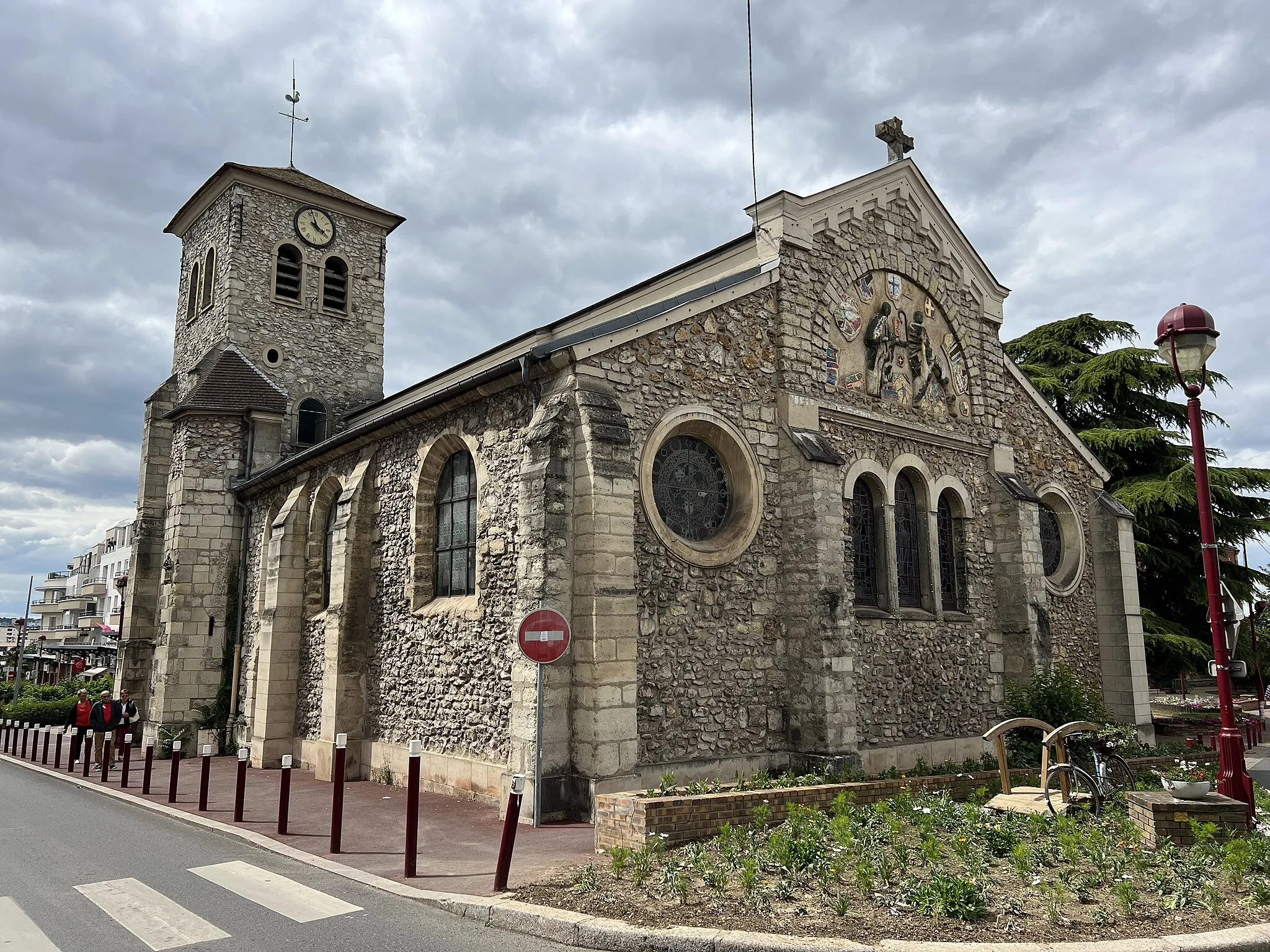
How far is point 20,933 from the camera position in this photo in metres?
5.56

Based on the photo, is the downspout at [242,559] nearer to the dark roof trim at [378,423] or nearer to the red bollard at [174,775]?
the dark roof trim at [378,423]

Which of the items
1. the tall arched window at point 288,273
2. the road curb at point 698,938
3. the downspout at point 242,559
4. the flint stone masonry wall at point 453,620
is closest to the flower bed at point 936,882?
the road curb at point 698,938

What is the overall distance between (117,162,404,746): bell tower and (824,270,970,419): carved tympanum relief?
1333 cm

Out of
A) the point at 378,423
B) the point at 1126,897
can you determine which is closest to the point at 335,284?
the point at 378,423

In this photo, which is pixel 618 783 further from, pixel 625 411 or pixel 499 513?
pixel 625 411

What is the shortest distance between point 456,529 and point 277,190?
51.5 feet

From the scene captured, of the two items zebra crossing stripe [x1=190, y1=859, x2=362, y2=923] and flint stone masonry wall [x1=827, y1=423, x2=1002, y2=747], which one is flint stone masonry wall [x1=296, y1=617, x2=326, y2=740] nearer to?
zebra crossing stripe [x1=190, y1=859, x2=362, y2=923]

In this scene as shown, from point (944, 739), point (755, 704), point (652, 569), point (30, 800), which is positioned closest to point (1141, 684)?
point (944, 739)

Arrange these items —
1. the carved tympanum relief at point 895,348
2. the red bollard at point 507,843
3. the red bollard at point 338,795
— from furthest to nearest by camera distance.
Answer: the carved tympanum relief at point 895,348 → the red bollard at point 338,795 → the red bollard at point 507,843

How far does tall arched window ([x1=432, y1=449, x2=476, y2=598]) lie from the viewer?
12078 millimetres

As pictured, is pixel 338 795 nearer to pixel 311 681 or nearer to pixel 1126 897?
pixel 1126 897

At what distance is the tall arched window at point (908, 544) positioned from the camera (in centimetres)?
1396

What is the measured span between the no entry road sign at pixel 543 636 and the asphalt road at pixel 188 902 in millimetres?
2455

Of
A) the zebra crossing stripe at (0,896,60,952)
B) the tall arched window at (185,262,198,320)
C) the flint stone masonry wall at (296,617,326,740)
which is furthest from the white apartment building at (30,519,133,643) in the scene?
the zebra crossing stripe at (0,896,60,952)
